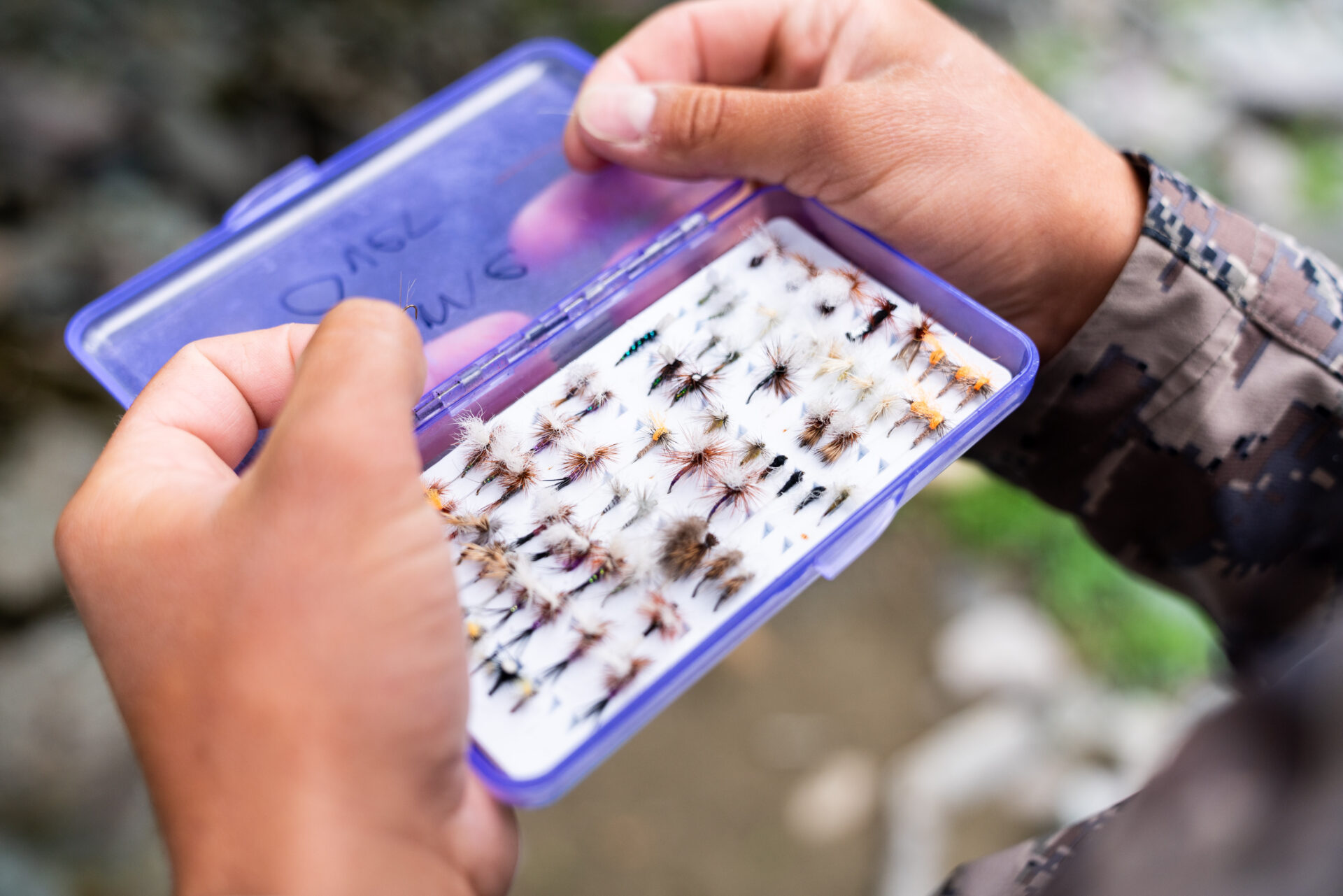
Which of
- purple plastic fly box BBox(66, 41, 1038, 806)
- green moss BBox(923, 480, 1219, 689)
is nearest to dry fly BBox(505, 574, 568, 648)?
purple plastic fly box BBox(66, 41, 1038, 806)

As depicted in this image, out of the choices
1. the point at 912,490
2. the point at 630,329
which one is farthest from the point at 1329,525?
the point at 630,329

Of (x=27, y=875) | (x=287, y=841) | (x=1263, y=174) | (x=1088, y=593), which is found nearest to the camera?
(x=287, y=841)

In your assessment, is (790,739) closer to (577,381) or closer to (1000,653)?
(1000,653)

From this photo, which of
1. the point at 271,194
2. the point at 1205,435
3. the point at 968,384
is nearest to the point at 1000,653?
the point at 1205,435

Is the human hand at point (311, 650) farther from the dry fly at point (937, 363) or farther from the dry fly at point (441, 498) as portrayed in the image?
the dry fly at point (937, 363)

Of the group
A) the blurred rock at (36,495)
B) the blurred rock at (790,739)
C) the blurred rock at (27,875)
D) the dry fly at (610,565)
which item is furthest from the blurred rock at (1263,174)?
the blurred rock at (27,875)

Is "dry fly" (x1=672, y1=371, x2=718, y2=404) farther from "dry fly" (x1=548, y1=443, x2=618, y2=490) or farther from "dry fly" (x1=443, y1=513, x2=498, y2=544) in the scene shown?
"dry fly" (x1=443, y1=513, x2=498, y2=544)
